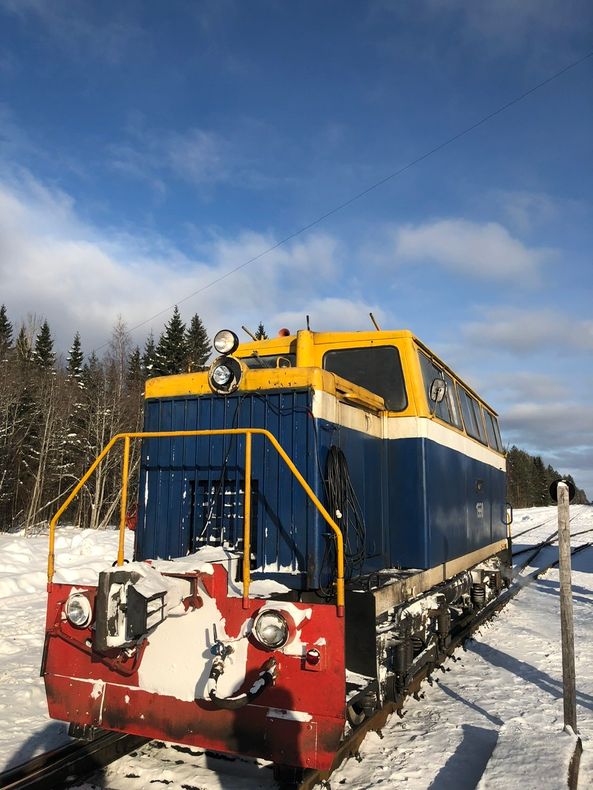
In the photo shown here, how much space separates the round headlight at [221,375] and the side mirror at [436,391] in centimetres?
207

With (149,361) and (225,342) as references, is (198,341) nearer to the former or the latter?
(149,361)

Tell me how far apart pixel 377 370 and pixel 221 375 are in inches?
64.0

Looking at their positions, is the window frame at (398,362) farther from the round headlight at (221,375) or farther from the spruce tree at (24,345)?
the spruce tree at (24,345)

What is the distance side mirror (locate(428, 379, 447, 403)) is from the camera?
Answer: 218 inches

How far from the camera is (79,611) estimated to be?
11.9ft

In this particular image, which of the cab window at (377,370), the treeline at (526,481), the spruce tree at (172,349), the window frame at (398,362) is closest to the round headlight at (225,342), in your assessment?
the window frame at (398,362)

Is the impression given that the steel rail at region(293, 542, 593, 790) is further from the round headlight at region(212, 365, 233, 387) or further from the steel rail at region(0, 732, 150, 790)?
the round headlight at region(212, 365, 233, 387)

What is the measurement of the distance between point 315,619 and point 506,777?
147 centimetres

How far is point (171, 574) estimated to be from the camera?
3.54 m

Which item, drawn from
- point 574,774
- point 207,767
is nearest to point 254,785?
point 207,767

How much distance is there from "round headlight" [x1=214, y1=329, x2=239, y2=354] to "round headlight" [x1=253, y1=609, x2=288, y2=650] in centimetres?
200

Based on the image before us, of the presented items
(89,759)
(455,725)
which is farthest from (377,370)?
(89,759)

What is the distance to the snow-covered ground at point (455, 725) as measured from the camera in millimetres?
3662

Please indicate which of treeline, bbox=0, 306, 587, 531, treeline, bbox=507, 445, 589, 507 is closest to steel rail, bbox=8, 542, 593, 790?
treeline, bbox=0, 306, 587, 531
